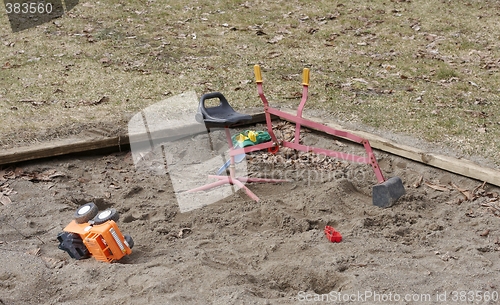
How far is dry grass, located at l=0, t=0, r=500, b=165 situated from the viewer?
5945 millimetres

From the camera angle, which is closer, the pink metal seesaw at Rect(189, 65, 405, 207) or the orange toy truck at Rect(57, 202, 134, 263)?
the orange toy truck at Rect(57, 202, 134, 263)

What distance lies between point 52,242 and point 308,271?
64.9 inches

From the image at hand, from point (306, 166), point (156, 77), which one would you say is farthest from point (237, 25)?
point (306, 166)

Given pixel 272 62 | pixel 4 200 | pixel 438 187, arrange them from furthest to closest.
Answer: pixel 272 62, pixel 438 187, pixel 4 200

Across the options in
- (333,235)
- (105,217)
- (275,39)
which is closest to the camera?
(105,217)

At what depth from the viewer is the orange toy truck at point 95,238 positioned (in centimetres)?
360

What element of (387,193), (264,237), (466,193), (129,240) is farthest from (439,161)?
(129,240)

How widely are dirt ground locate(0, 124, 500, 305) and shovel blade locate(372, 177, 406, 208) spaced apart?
7 centimetres

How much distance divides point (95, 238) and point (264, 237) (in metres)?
1.06

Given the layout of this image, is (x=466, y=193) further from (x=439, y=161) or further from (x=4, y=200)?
(x=4, y=200)

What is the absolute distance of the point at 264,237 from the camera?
3.99m

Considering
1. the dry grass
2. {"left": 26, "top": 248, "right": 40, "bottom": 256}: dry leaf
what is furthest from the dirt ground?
the dry grass

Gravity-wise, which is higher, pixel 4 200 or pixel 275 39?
pixel 4 200

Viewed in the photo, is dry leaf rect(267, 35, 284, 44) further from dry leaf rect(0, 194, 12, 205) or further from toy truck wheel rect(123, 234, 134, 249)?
toy truck wheel rect(123, 234, 134, 249)
